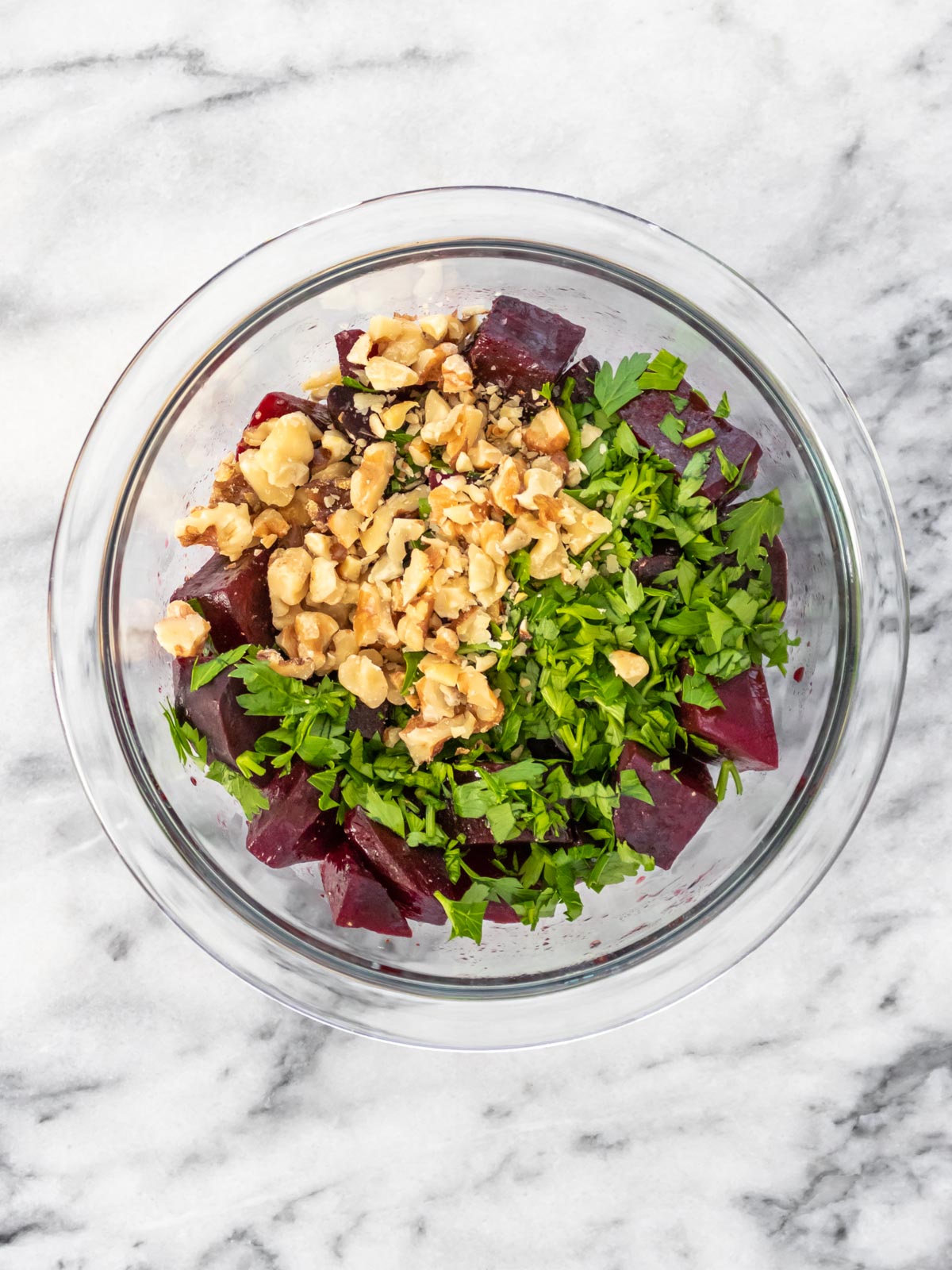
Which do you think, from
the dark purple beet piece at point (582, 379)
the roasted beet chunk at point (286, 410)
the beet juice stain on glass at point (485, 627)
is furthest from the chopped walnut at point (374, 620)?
the dark purple beet piece at point (582, 379)

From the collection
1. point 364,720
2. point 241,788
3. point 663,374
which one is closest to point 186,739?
point 241,788

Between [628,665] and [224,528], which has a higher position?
[224,528]

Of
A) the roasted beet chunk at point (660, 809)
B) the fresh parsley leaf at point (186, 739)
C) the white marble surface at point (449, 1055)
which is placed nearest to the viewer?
the roasted beet chunk at point (660, 809)

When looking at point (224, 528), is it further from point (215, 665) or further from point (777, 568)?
point (777, 568)

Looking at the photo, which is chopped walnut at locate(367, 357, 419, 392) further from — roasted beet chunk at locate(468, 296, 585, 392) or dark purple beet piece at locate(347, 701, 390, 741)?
dark purple beet piece at locate(347, 701, 390, 741)

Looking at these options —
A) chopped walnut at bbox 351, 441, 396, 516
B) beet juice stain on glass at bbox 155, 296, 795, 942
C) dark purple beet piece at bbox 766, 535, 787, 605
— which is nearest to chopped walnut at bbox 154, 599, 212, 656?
beet juice stain on glass at bbox 155, 296, 795, 942

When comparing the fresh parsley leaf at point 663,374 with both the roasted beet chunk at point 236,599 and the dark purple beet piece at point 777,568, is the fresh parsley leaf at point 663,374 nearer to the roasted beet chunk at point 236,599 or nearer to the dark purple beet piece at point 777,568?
the dark purple beet piece at point 777,568
